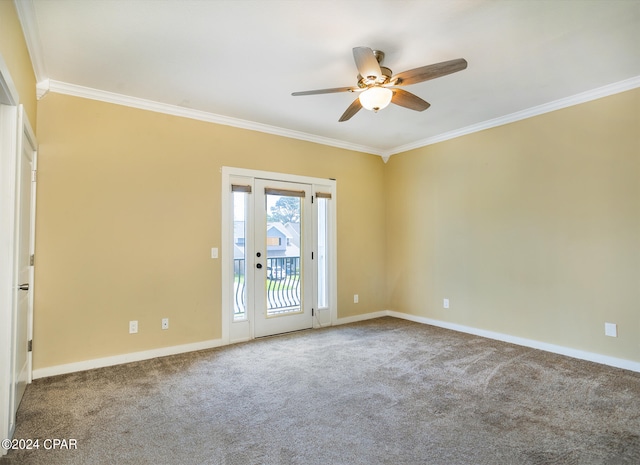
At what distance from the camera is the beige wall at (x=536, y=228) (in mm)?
3234

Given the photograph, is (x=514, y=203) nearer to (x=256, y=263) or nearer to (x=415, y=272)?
(x=415, y=272)

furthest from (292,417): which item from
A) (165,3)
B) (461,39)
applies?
(461,39)

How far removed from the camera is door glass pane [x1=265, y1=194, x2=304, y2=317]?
14.4 feet

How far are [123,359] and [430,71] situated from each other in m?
3.71

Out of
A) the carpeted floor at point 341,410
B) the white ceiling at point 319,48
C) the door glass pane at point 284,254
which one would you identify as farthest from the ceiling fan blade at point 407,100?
the carpeted floor at point 341,410

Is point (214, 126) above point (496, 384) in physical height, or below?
above

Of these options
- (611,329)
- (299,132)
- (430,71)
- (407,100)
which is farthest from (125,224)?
(611,329)

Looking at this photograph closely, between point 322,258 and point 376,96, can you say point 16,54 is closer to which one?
point 376,96

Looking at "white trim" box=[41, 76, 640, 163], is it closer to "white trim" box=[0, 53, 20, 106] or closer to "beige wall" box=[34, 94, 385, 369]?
"beige wall" box=[34, 94, 385, 369]

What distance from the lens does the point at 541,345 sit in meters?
3.76

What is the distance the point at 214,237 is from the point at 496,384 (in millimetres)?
3146

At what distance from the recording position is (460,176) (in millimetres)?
4574

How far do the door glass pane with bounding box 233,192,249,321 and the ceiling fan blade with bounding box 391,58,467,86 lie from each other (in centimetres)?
238

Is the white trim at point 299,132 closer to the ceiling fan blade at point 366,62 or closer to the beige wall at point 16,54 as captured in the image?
the beige wall at point 16,54
